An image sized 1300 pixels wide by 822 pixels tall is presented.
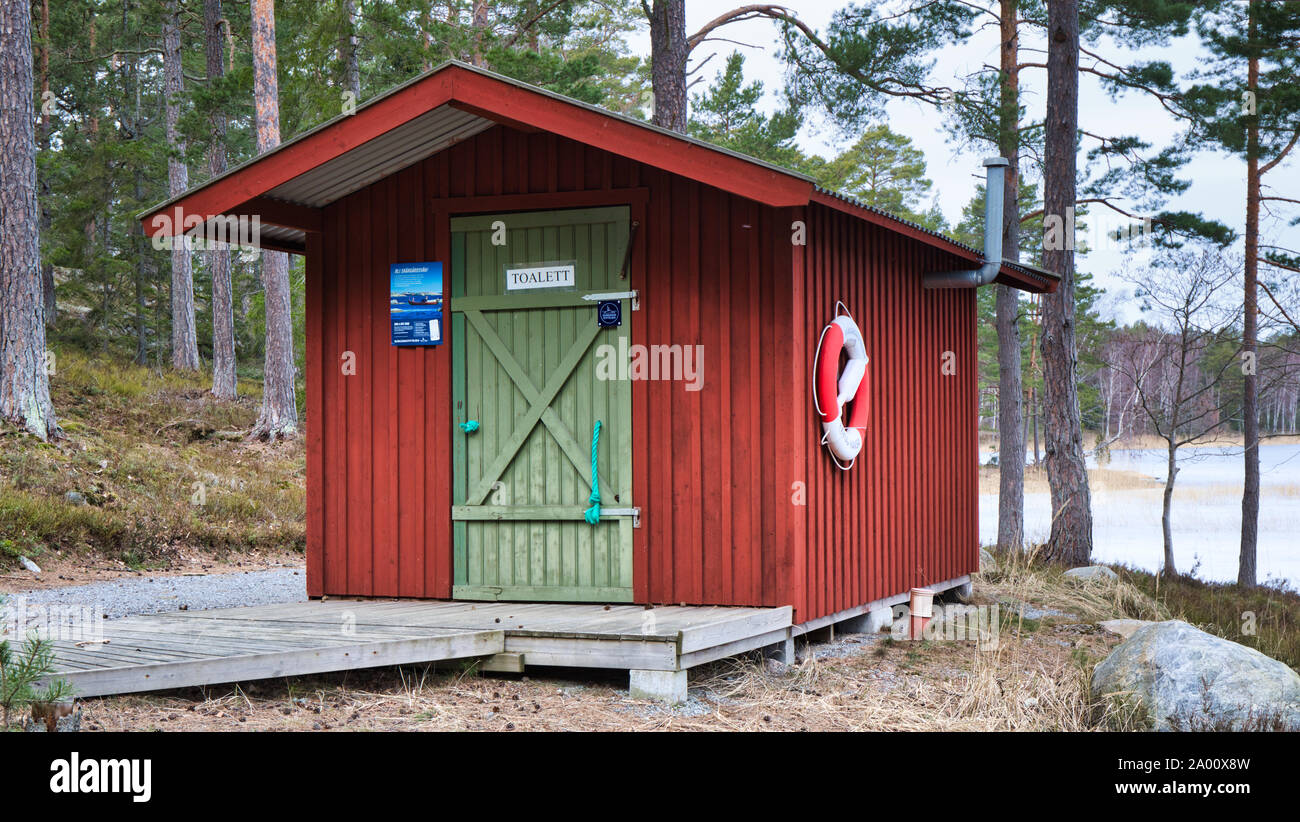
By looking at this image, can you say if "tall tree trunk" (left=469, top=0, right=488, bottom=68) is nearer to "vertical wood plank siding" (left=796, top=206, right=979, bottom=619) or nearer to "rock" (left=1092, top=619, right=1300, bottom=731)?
"vertical wood plank siding" (left=796, top=206, right=979, bottom=619)

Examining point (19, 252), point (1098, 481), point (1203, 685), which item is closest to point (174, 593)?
point (19, 252)

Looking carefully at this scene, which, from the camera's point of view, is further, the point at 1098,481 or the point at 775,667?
the point at 1098,481

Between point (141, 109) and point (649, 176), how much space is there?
81.4 ft

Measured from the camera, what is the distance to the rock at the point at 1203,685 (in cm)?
546

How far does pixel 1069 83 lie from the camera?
1318 centimetres

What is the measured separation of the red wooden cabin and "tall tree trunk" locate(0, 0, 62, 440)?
5855 mm

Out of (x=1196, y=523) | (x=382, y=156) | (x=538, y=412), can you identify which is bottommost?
(x=1196, y=523)

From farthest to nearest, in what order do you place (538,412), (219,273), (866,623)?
(219,273)
(866,623)
(538,412)

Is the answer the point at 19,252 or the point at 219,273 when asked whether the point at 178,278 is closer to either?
the point at 219,273

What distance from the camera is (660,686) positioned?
18.7 feet

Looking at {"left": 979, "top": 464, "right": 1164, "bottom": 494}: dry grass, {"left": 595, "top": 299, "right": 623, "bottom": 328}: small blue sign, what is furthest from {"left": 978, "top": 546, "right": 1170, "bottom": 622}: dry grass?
{"left": 979, "top": 464, "right": 1164, "bottom": 494}: dry grass

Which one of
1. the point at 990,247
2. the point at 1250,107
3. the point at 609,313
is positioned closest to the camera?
the point at 609,313

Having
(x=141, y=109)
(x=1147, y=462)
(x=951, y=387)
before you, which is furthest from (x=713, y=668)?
(x=1147, y=462)

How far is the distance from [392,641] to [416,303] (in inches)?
107
